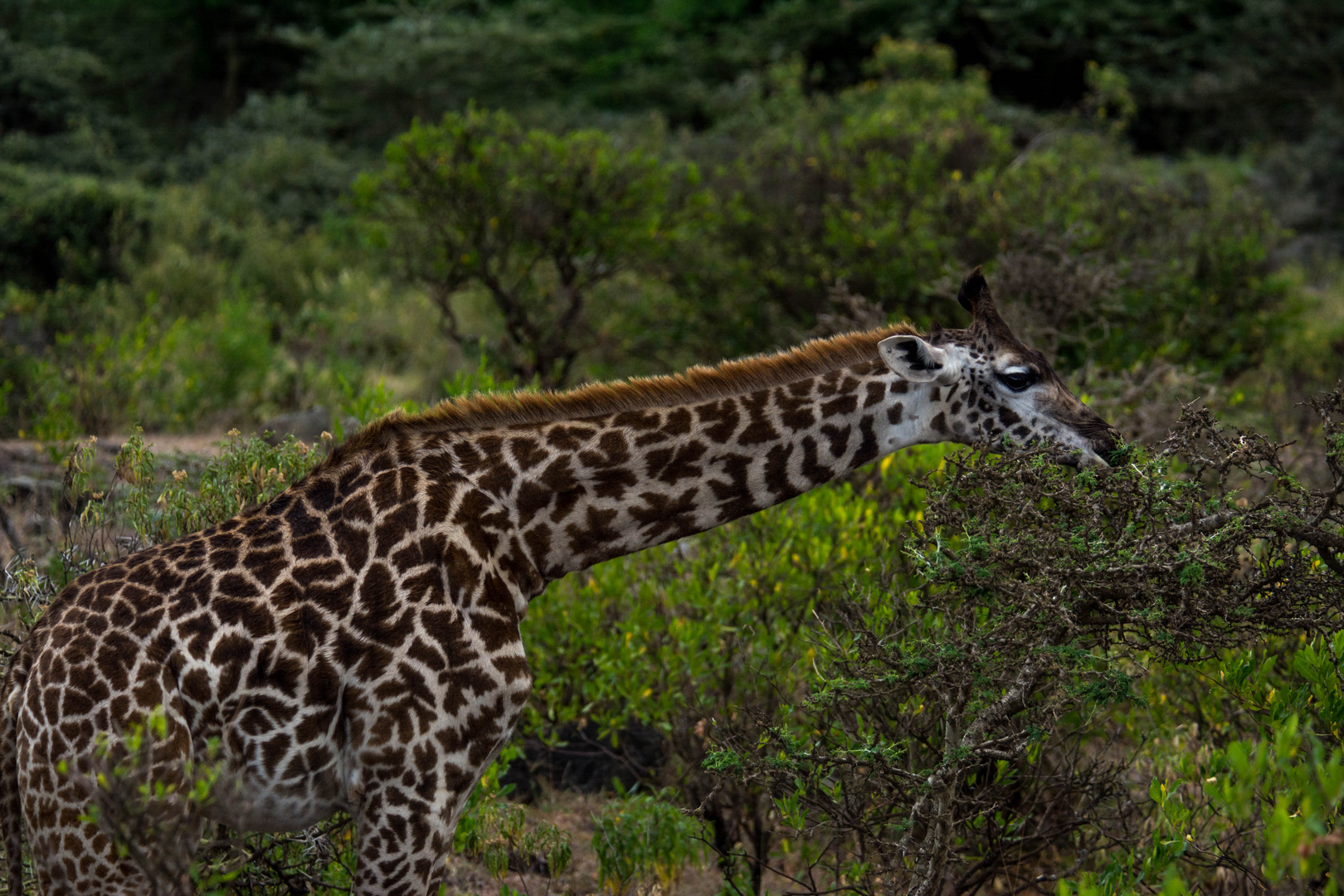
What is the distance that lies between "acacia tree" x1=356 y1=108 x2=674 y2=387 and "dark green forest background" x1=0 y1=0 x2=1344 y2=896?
0.21 feet

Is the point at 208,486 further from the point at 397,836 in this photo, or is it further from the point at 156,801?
the point at 156,801

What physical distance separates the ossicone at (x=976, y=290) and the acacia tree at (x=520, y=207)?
26.2ft

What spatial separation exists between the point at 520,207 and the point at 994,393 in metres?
A: 8.64

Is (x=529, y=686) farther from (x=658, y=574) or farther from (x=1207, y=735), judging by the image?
(x=1207, y=735)

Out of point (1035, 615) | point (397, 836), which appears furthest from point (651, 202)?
point (397, 836)

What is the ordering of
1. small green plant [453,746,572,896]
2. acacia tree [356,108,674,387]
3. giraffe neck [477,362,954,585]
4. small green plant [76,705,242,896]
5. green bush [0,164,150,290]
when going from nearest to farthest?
small green plant [76,705,242,896], giraffe neck [477,362,954,585], small green plant [453,746,572,896], acacia tree [356,108,674,387], green bush [0,164,150,290]

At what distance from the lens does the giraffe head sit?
4.45m

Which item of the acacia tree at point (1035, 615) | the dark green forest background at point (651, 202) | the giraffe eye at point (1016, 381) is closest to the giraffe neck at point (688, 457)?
the giraffe eye at point (1016, 381)

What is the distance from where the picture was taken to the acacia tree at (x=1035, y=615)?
375 centimetres

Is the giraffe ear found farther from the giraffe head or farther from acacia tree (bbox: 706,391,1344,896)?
acacia tree (bbox: 706,391,1344,896)

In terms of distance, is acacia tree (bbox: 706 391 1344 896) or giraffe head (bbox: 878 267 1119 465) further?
giraffe head (bbox: 878 267 1119 465)

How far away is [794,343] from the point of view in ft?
40.3

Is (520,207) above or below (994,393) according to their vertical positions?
below

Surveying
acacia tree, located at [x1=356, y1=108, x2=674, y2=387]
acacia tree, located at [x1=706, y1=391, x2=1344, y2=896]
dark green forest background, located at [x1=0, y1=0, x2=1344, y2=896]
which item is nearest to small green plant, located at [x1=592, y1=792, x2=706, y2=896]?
dark green forest background, located at [x1=0, y1=0, x2=1344, y2=896]
